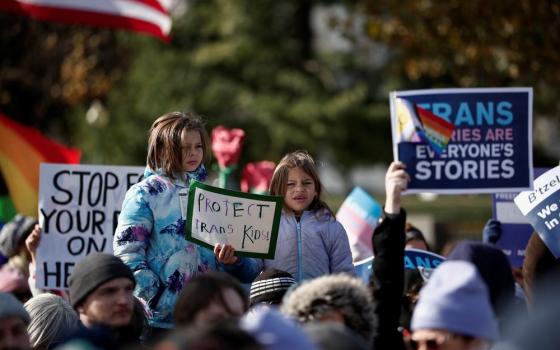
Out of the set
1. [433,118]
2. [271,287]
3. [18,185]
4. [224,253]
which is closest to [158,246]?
[224,253]

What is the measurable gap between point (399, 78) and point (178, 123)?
83.5 ft

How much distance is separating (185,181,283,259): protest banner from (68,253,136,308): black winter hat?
102 centimetres

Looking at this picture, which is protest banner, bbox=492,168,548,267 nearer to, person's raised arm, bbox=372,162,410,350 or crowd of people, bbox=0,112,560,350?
crowd of people, bbox=0,112,560,350

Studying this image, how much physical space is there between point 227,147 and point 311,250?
143 inches

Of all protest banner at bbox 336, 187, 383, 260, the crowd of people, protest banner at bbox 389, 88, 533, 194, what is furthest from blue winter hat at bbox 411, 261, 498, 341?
protest banner at bbox 336, 187, 383, 260

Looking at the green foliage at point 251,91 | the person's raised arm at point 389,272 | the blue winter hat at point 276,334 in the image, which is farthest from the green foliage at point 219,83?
the blue winter hat at point 276,334

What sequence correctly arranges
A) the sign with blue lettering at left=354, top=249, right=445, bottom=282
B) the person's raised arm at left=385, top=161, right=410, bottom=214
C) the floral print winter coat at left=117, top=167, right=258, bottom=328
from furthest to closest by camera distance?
the sign with blue lettering at left=354, top=249, right=445, bottom=282 < the floral print winter coat at left=117, top=167, right=258, bottom=328 < the person's raised arm at left=385, top=161, right=410, bottom=214

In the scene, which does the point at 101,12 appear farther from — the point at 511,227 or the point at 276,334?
the point at 276,334

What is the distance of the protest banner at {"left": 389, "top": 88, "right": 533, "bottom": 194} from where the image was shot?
21.4 feet

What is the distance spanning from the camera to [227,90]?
33188mm

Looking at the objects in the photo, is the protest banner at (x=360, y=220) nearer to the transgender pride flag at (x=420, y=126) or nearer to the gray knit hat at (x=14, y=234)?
the gray knit hat at (x=14, y=234)

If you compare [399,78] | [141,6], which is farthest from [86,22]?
[399,78]

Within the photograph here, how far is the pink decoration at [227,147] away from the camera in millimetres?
10219

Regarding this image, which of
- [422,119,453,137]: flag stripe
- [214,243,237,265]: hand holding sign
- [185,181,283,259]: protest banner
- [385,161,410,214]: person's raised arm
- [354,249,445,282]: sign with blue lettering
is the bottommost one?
[354,249,445,282]: sign with blue lettering
